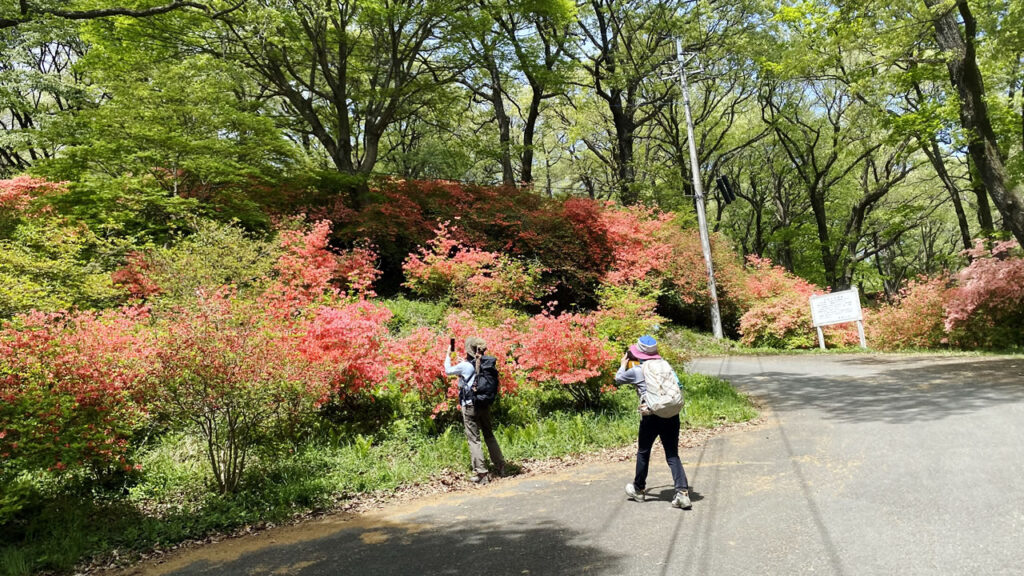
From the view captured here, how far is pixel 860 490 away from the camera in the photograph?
4.52 meters

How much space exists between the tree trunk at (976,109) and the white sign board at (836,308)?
3.80 meters

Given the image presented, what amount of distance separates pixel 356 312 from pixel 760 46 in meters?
20.4

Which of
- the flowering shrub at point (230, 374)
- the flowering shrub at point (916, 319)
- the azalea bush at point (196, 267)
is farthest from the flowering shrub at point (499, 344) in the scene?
the flowering shrub at point (916, 319)

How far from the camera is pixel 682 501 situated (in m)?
4.50

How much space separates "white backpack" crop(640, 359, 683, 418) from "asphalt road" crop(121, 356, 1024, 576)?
34.0 inches

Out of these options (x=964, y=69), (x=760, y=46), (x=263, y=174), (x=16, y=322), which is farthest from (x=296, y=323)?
(x=760, y=46)

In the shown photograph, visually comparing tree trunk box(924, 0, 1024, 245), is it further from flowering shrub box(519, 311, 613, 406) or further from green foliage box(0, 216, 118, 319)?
green foliage box(0, 216, 118, 319)

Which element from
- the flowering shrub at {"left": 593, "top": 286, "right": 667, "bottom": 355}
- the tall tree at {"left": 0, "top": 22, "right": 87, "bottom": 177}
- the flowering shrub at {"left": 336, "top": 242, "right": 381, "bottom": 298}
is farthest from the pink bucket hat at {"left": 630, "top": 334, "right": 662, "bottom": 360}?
the tall tree at {"left": 0, "top": 22, "right": 87, "bottom": 177}

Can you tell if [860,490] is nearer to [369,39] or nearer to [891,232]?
[369,39]

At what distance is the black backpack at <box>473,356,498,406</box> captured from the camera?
5.91 metres

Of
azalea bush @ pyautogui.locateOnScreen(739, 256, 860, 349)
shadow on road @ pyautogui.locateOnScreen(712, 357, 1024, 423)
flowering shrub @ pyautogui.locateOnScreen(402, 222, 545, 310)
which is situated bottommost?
shadow on road @ pyautogui.locateOnScreen(712, 357, 1024, 423)

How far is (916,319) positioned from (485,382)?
14032 mm

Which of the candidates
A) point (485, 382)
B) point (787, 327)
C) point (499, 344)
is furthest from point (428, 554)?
point (787, 327)

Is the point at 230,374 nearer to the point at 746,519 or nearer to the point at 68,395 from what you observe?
the point at 68,395
